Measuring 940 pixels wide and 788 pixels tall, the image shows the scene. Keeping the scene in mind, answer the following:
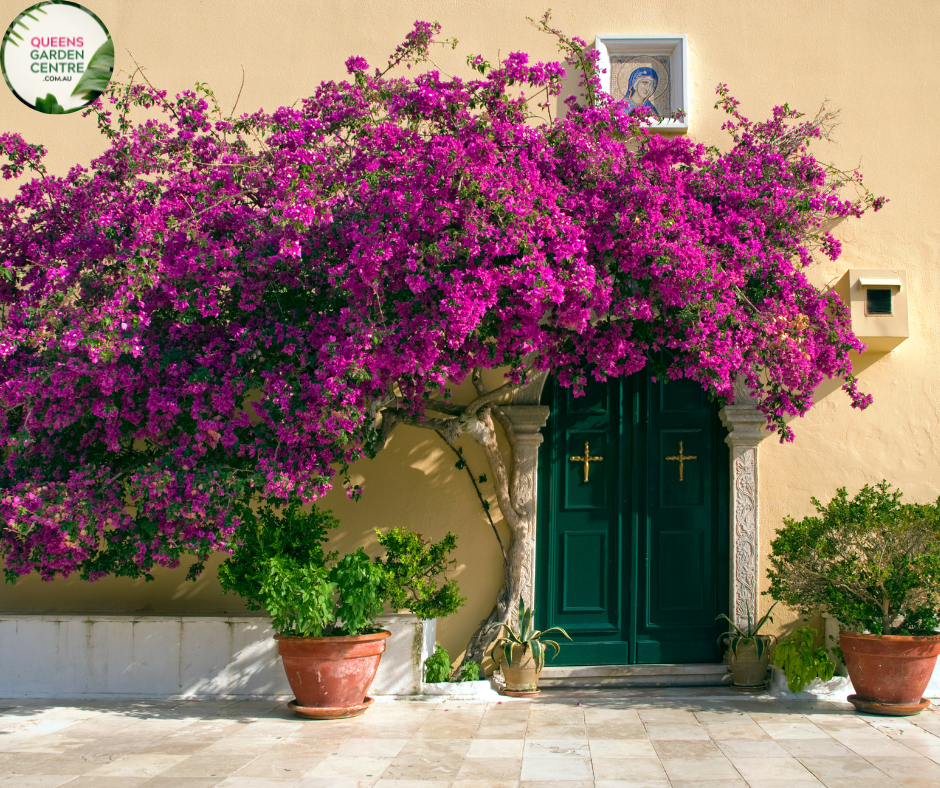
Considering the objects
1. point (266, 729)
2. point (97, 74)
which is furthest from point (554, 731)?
point (97, 74)

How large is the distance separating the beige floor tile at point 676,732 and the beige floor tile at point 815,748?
42 centimetres

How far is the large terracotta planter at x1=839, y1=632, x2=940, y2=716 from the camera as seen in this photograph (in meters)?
5.13

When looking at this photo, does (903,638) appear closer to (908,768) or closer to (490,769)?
(908,768)

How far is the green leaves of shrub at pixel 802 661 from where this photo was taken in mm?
5547

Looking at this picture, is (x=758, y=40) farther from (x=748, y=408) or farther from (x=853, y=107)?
(x=748, y=408)

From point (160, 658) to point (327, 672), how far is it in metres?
1.40

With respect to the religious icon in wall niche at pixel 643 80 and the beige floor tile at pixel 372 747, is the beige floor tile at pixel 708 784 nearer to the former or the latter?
the beige floor tile at pixel 372 747

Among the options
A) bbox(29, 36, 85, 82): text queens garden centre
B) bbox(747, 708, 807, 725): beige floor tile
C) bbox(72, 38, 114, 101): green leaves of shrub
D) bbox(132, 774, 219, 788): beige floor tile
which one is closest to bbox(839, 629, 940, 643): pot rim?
bbox(747, 708, 807, 725): beige floor tile

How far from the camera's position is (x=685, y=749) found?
446cm

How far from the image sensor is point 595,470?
645cm

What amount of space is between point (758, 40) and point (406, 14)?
2.74 m

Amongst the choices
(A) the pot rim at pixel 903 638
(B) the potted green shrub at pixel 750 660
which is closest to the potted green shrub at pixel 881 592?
(A) the pot rim at pixel 903 638

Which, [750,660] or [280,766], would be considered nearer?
[280,766]

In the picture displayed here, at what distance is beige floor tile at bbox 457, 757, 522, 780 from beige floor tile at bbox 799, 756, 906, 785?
139cm
